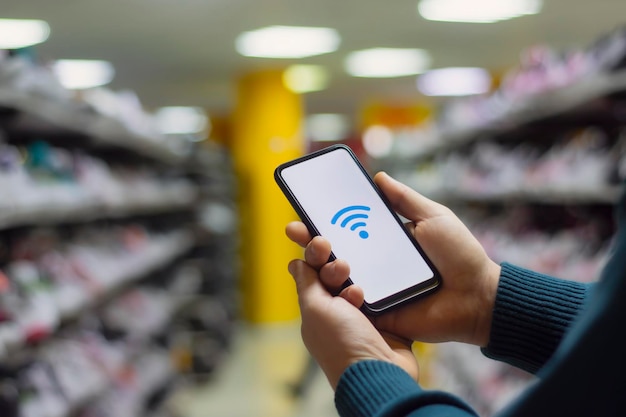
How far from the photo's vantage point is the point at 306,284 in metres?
1.09

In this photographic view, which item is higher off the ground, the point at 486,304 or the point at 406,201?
the point at 406,201

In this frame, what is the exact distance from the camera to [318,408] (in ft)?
17.0

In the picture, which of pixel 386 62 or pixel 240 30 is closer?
pixel 240 30

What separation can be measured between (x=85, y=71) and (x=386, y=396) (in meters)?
9.17

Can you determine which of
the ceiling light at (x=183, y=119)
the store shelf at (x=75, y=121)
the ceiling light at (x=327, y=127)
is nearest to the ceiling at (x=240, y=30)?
the store shelf at (x=75, y=121)

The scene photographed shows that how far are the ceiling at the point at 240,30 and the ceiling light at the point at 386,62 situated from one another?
0.22 m

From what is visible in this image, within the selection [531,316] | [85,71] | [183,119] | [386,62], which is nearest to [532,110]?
[531,316]

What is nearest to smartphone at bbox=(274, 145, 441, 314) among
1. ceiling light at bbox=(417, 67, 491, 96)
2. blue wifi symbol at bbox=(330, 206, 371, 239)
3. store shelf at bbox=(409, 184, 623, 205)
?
blue wifi symbol at bbox=(330, 206, 371, 239)

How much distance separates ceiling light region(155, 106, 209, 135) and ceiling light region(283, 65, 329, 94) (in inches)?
156

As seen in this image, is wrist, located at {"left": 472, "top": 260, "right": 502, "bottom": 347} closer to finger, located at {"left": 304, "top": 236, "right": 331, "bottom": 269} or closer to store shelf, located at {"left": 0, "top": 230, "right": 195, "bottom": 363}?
finger, located at {"left": 304, "top": 236, "right": 331, "bottom": 269}

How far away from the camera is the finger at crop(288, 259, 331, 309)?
3.46 ft

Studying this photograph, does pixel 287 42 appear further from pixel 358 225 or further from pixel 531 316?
pixel 531 316

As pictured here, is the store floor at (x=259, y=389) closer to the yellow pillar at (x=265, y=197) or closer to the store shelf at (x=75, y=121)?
the yellow pillar at (x=265, y=197)

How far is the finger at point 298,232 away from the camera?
1.16 metres
